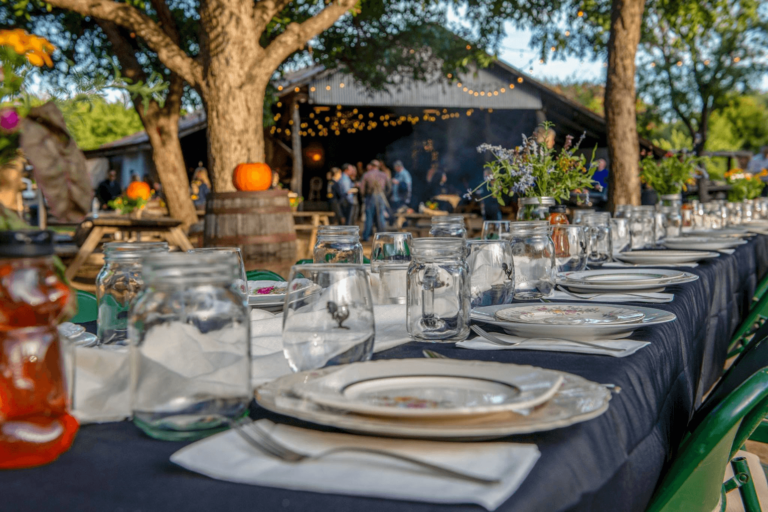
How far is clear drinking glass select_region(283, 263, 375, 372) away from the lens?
31.1 inches

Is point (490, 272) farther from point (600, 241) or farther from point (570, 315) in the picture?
point (600, 241)

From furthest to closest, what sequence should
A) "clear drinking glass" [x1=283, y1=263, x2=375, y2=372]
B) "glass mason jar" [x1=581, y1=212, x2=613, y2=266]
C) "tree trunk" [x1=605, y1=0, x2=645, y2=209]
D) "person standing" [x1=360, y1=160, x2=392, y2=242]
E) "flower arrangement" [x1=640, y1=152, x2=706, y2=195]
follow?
"person standing" [x1=360, y1=160, x2=392, y2=242] → "tree trunk" [x1=605, y1=0, x2=645, y2=209] → "flower arrangement" [x1=640, y1=152, x2=706, y2=195] → "glass mason jar" [x1=581, y1=212, x2=613, y2=266] → "clear drinking glass" [x1=283, y1=263, x2=375, y2=372]

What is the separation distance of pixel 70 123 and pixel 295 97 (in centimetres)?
1313

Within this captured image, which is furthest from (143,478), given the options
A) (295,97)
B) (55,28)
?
(295,97)

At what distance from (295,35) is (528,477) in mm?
5590

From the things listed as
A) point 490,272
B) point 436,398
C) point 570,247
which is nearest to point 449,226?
point 570,247

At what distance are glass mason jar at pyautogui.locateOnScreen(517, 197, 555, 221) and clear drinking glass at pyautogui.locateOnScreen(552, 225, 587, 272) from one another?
1.44 ft

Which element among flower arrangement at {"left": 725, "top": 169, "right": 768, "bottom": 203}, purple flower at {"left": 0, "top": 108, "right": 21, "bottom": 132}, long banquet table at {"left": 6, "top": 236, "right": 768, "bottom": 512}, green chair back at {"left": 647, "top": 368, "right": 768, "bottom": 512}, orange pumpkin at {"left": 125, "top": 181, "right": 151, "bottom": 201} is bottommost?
green chair back at {"left": 647, "top": 368, "right": 768, "bottom": 512}

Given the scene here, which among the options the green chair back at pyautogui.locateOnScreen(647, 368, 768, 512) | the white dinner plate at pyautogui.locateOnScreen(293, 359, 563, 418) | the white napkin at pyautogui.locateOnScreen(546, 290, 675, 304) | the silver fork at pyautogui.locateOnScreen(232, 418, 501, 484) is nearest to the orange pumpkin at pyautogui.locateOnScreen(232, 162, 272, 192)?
the white napkin at pyautogui.locateOnScreen(546, 290, 675, 304)

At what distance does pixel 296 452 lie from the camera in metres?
0.56

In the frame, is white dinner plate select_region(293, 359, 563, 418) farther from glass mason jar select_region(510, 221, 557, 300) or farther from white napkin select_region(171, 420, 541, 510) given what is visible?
glass mason jar select_region(510, 221, 557, 300)

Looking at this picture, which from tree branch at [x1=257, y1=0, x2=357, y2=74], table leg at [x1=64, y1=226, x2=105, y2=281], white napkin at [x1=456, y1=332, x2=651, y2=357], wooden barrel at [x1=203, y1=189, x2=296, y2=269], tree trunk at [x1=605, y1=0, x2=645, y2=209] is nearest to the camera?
white napkin at [x1=456, y1=332, x2=651, y2=357]

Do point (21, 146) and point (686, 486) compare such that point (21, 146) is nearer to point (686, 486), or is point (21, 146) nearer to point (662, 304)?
point (686, 486)

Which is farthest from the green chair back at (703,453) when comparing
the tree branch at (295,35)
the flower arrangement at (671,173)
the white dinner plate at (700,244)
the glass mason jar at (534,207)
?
the tree branch at (295,35)
